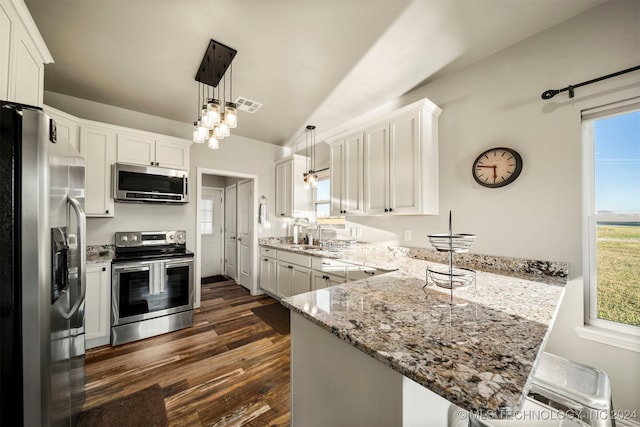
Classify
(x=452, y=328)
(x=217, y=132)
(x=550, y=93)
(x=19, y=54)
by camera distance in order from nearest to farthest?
(x=452, y=328)
(x=19, y=54)
(x=550, y=93)
(x=217, y=132)

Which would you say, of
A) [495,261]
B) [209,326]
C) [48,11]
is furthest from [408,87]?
[209,326]

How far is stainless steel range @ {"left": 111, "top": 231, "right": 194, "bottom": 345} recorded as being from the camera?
2.52 metres

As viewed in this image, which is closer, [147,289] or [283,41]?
[283,41]

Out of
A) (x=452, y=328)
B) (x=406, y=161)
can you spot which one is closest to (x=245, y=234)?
(x=406, y=161)

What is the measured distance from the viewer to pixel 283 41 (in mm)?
1900

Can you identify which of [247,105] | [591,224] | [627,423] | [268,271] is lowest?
[627,423]

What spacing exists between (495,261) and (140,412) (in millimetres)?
2903

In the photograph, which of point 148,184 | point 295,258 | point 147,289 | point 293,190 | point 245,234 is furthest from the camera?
point 245,234

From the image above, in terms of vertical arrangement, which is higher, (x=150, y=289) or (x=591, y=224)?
(x=591, y=224)

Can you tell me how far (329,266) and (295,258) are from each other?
2.44ft

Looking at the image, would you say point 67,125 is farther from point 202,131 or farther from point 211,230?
point 211,230

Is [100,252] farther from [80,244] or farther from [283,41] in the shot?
[283,41]

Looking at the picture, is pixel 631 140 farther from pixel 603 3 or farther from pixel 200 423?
pixel 200 423

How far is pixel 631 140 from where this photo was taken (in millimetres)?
1543
